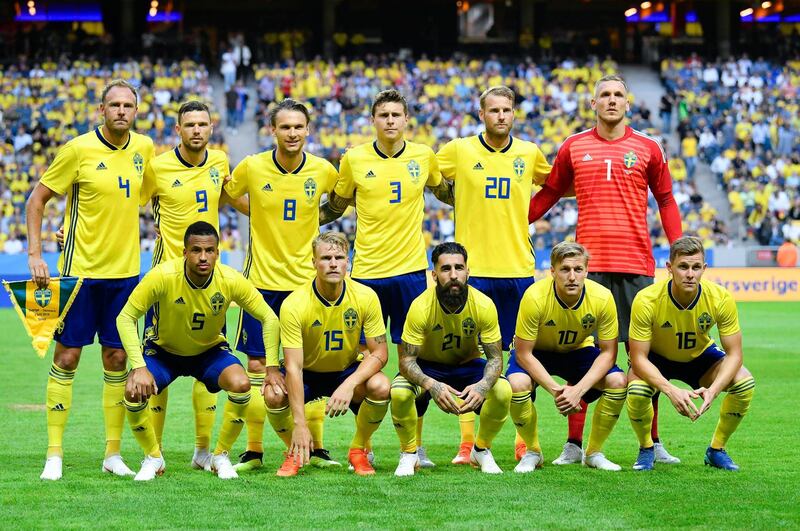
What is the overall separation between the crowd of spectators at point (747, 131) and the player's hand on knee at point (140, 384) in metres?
22.3

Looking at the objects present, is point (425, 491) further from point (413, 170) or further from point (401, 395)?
point (413, 170)

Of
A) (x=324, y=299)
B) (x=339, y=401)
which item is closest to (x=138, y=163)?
(x=324, y=299)

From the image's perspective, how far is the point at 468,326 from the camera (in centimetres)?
723

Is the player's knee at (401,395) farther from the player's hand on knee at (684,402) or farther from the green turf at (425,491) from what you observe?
the player's hand on knee at (684,402)

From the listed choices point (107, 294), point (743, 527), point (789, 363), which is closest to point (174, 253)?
point (107, 294)

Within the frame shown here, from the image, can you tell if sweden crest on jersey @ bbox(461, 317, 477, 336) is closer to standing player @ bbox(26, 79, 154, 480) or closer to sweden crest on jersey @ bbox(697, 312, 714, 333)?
sweden crest on jersey @ bbox(697, 312, 714, 333)

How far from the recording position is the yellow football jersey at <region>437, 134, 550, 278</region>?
7824mm

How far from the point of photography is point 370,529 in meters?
5.63

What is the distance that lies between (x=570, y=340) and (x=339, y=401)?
160 centimetres

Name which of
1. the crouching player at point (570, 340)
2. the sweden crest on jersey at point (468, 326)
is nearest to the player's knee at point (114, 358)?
the sweden crest on jersey at point (468, 326)

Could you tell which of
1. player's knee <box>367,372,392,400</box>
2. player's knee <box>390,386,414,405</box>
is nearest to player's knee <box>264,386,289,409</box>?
player's knee <box>367,372,392,400</box>

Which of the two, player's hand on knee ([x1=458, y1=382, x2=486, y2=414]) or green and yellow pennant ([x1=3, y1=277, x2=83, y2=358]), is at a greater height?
green and yellow pennant ([x1=3, y1=277, x2=83, y2=358])

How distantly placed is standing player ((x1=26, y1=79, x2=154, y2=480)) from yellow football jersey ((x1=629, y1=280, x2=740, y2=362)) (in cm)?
326

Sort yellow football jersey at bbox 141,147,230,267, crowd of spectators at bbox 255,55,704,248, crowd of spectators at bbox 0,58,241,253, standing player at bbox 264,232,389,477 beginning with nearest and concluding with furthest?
standing player at bbox 264,232,389,477
yellow football jersey at bbox 141,147,230,267
crowd of spectators at bbox 0,58,241,253
crowd of spectators at bbox 255,55,704,248
